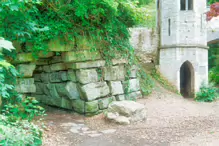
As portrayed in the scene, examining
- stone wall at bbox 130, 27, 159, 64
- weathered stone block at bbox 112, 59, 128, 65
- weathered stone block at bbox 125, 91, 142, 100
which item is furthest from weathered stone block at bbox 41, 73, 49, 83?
stone wall at bbox 130, 27, 159, 64

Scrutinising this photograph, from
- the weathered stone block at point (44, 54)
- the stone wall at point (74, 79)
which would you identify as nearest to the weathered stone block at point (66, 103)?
the stone wall at point (74, 79)

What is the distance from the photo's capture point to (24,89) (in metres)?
6.09

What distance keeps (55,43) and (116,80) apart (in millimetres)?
2455

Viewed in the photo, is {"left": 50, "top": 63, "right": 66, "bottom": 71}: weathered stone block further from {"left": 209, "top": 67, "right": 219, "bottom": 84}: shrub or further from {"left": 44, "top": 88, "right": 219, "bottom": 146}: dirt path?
{"left": 209, "top": 67, "right": 219, "bottom": 84}: shrub

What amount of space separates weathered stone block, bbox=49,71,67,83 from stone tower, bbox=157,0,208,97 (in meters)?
6.00

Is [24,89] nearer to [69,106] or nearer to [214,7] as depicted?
[69,106]

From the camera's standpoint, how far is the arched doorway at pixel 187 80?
449 inches

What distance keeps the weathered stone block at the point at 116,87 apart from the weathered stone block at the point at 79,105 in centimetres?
109

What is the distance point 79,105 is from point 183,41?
645 cm

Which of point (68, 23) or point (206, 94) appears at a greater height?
point (68, 23)

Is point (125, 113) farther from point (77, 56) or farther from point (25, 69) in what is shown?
point (25, 69)

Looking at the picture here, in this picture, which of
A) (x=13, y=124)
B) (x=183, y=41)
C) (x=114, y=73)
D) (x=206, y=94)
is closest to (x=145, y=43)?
(x=183, y=41)

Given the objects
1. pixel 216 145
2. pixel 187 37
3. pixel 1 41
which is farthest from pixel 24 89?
pixel 187 37

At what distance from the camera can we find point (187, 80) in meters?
12.1
